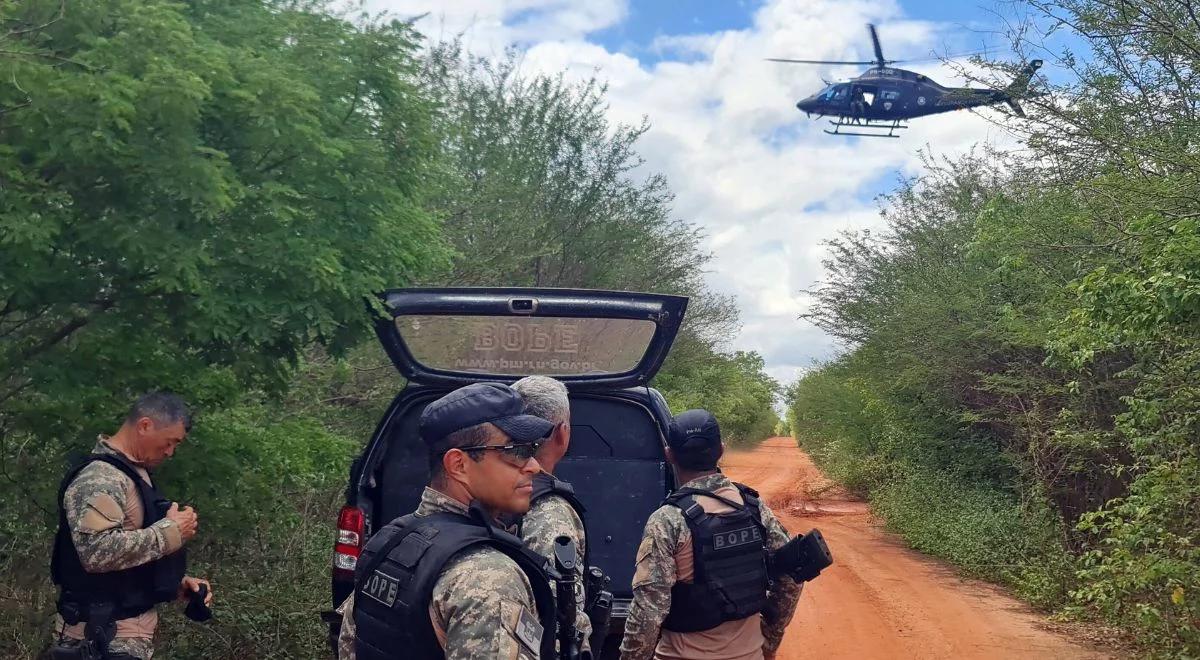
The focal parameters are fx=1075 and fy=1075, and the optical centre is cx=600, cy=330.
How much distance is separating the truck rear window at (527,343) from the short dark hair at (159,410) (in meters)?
1.39

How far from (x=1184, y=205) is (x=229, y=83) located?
18.7 feet

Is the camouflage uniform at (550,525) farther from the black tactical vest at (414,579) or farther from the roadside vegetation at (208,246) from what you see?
the roadside vegetation at (208,246)

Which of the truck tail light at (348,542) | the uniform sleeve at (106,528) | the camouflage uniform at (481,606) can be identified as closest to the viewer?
the camouflage uniform at (481,606)

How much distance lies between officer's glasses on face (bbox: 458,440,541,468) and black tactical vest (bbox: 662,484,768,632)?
1544mm

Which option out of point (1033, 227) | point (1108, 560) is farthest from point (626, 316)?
point (1033, 227)

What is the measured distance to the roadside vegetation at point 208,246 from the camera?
485 centimetres

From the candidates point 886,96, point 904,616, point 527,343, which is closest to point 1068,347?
point 904,616

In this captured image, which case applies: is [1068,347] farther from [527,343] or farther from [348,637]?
[348,637]

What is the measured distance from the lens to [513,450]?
7.75 ft

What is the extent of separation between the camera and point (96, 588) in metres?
4.13

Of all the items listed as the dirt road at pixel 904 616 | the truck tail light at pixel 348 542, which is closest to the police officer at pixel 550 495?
the truck tail light at pixel 348 542

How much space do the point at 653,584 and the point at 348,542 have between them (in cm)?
158

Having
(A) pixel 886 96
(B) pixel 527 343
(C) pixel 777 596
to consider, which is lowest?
(C) pixel 777 596

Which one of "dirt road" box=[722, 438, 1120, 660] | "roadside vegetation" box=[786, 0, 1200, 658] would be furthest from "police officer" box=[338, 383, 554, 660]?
"dirt road" box=[722, 438, 1120, 660]
